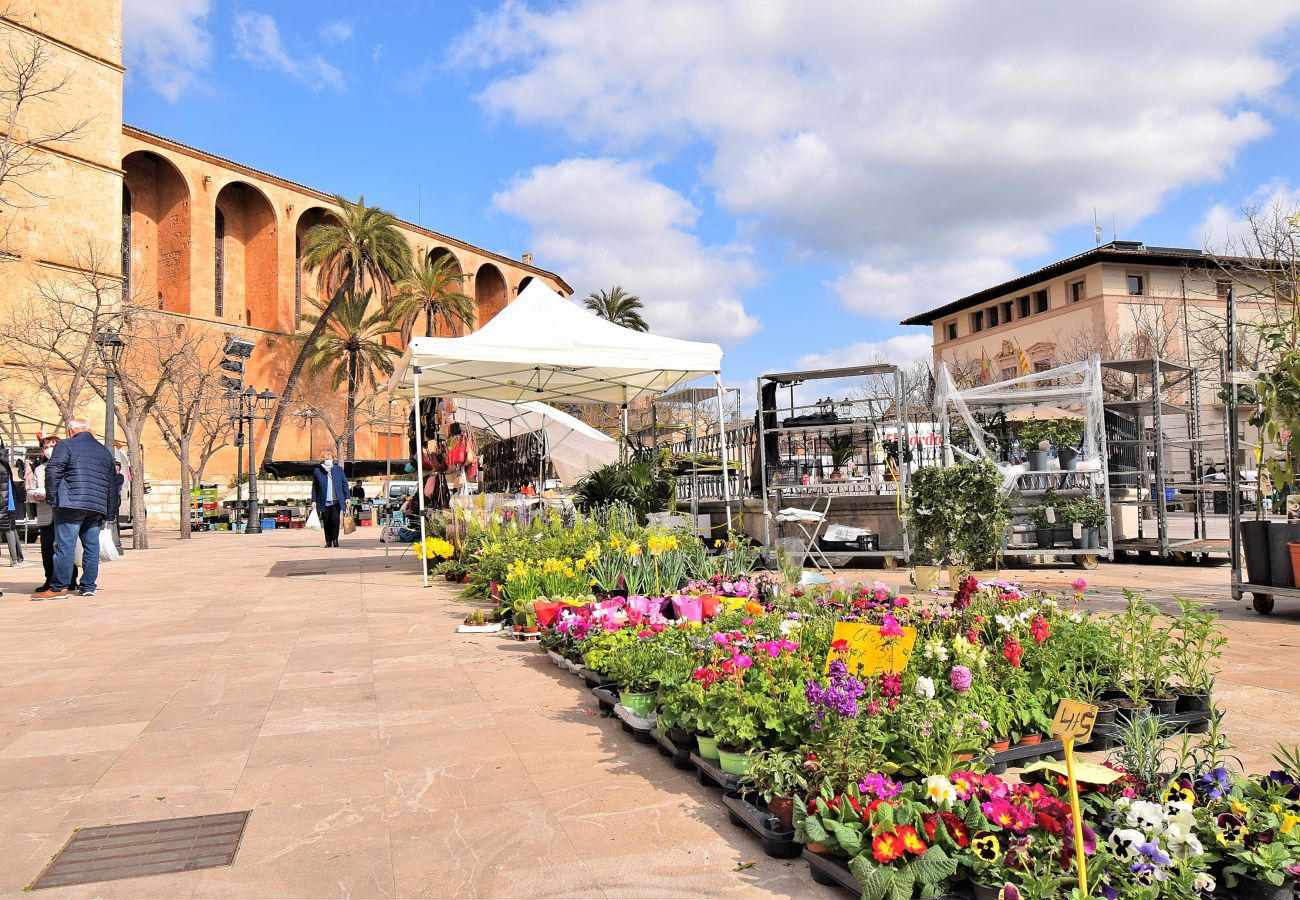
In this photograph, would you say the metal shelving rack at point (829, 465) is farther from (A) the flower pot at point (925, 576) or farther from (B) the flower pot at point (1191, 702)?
(B) the flower pot at point (1191, 702)

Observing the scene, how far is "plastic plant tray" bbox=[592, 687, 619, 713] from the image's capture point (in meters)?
4.43

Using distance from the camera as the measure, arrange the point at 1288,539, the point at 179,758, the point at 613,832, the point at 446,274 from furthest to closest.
Answer: the point at 446,274
the point at 1288,539
the point at 179,758
the point at 613,832

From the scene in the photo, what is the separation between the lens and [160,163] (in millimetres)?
43656

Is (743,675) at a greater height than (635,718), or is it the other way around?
(743,675)

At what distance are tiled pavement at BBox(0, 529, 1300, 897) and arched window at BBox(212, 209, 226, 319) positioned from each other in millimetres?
44232

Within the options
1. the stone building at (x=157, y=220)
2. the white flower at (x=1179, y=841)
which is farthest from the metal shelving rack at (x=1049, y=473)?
the stone building at (x=157, y=220)

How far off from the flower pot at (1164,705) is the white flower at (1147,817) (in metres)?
1.81

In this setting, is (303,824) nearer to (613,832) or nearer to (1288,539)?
(613,832)

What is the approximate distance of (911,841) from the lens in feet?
8.00

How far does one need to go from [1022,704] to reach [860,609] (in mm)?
1134

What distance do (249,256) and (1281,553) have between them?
166 ft

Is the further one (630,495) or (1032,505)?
(1032,505)

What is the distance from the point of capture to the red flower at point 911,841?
95.5 inches

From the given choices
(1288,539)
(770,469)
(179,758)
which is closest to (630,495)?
(770,469)
